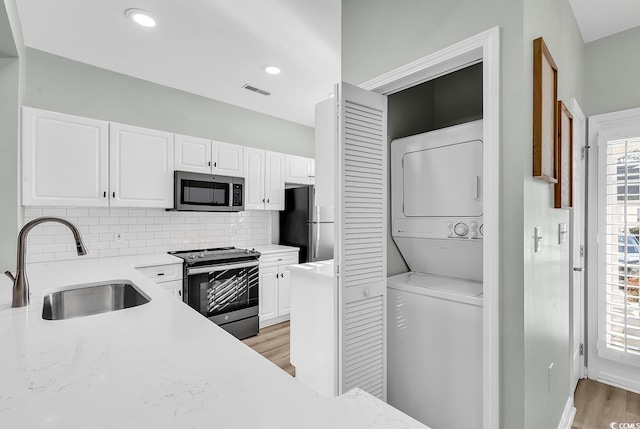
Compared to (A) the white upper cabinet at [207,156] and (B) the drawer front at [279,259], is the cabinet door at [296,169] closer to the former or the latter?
(A) the white upper cabinet at [207,156]

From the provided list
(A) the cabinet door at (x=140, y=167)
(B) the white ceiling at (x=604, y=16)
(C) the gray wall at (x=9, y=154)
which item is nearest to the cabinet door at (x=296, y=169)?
(A) the cabinet door at (x=140, y=167)

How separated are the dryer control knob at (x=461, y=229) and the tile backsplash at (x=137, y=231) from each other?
2878 millimetres

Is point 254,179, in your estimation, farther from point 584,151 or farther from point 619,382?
point 619,382

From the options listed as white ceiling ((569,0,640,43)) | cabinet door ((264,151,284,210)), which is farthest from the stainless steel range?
white ceiling ((569,0,640,43))

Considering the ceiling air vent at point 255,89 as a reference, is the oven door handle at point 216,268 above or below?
below

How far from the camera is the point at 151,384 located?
69 centimetres

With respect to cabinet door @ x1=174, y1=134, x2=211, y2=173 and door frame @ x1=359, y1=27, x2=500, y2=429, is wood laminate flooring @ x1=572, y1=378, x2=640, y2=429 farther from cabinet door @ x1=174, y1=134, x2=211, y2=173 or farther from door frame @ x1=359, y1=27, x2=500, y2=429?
cabinet door @ x1=174, y1=134, x2=211, y2=173

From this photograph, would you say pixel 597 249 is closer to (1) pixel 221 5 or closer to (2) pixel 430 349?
(2) pixel 430 349

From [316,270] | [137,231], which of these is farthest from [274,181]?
[316,270]

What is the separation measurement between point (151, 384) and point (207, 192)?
2.87 meters

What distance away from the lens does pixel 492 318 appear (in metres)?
1.42

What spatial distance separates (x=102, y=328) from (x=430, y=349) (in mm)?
1638

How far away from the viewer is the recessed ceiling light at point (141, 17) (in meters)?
2.18

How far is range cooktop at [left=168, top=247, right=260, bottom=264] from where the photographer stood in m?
3.07
